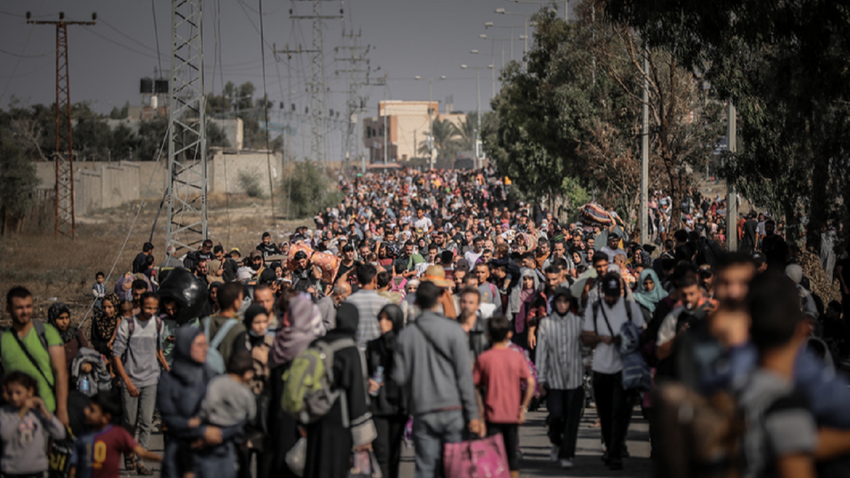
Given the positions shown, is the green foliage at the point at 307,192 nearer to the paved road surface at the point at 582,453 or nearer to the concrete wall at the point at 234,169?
the concrete wall at the point at 234,169

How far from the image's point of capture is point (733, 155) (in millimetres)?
13977

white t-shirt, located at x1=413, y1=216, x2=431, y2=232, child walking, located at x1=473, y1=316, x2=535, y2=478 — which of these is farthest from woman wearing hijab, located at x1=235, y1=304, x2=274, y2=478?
white t-shirt, located at x1=413, y1=216, x2=431, y2=232

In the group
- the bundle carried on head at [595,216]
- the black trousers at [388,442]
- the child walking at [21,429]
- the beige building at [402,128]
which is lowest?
the black trousers at [388,442]

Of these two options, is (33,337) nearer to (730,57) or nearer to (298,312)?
(298,312)

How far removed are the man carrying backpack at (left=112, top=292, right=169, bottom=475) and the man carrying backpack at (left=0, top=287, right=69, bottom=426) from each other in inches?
52.1

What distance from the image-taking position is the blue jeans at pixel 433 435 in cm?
556

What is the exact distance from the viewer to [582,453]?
25.3ft

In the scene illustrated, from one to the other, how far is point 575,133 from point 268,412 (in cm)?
2122

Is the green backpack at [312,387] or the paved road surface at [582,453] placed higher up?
the green backpack at [312,387]

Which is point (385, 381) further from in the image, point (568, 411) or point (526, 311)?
point (526, 311)

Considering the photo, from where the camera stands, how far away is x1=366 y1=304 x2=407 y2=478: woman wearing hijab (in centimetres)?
607

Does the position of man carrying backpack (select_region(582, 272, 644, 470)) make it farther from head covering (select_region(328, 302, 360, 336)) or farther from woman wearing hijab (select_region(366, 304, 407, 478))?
head covering (select_region(328, 302, 360, 336))

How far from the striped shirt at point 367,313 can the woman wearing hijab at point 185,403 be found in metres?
1.47

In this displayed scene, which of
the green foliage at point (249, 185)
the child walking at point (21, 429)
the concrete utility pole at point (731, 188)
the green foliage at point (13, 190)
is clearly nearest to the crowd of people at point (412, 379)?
the child walking at point (21, 429)
